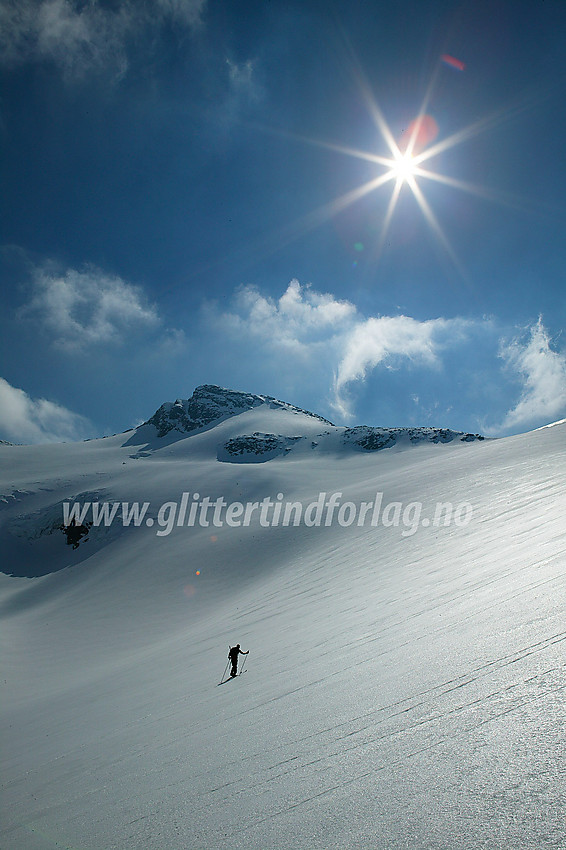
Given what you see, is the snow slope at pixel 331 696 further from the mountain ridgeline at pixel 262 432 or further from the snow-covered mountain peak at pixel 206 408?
the snow-covered mountain peak at pixel 206 408

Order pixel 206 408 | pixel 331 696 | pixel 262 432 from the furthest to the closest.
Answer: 1. pixel 206 408
2. pixel 262 432
3. pixel 331 696

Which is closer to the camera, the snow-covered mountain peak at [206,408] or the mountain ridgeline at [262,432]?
the mountain ridgeline at [262,432]

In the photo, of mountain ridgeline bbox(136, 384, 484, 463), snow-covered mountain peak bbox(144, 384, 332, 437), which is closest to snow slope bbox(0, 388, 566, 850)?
mountain ridgeline bbox(136, 384, 484, 463)

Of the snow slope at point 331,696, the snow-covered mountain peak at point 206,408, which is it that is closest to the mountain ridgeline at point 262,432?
the snow-covered mountain peak at point 206,408

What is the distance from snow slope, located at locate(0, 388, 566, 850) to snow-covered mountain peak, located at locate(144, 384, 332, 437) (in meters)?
97.0

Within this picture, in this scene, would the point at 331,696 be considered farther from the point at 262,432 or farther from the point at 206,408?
the point at 206,408

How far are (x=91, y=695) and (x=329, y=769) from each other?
13907 millimetres

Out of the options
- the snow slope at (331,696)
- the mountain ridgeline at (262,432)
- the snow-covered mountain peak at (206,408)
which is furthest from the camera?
the snow-covered mountain peak at (206,408)

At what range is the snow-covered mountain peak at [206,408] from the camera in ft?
402

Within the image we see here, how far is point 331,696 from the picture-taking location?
5.50 metres

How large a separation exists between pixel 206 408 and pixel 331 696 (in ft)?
426

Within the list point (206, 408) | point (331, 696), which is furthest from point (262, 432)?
point (331, 696)

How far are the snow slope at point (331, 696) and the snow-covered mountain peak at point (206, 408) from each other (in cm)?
9704

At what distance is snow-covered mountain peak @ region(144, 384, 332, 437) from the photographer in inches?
4828
